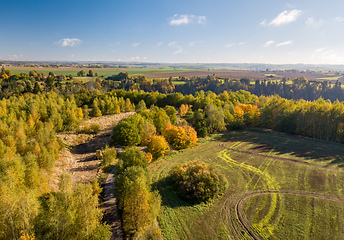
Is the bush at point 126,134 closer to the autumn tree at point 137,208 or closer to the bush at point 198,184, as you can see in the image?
the bush at point 198,184

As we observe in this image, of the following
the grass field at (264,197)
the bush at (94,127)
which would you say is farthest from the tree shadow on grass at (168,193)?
the bush at (94,127)

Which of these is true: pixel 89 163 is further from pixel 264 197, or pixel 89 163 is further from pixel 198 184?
pixel 264 197

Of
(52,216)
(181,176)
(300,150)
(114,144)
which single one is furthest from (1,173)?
(300,150)

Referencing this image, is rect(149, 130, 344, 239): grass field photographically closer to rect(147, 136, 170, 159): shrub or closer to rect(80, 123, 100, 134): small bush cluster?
rect(147, 136, 170, 159): shrub

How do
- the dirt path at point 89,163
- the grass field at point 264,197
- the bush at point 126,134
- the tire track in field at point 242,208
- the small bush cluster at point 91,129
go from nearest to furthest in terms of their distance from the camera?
the tire track in field at point 242,208 → the grass field at point 264,197 → the dirt path at point 89,163 → the bush at point 126,134 → the small bush cluster at point 91,129

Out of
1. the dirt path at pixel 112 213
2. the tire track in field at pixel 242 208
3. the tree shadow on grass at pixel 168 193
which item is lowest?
the tree shadow on grass at pixel 168 193

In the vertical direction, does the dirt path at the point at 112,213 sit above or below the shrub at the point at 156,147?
below
